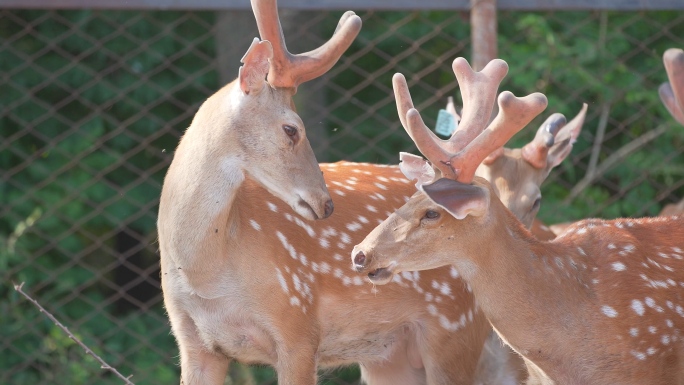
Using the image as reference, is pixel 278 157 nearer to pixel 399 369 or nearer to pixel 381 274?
pixel 381 274

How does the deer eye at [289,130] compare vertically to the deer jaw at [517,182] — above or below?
above

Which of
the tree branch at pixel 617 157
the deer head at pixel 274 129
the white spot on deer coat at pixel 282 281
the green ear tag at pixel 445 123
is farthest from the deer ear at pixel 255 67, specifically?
the tree branch at pixel 617 157

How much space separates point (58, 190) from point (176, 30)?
127cm

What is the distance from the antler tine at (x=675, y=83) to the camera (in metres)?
4.02

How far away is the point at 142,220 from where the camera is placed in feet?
21.7

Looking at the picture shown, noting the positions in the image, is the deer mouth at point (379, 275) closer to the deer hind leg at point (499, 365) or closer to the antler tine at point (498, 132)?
the antler tine at point (498, 132)

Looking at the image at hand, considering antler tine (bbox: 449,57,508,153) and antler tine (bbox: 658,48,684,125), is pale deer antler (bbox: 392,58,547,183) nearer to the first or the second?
antler tine (bbox: 449,57,508,153)

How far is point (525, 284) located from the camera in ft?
11.8

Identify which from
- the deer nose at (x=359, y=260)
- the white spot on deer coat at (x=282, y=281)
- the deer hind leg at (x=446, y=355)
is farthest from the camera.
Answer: the deer hind leg at (x=446, y=355)

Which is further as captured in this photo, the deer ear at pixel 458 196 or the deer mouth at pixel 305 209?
the deer mouth at pixel 305 209

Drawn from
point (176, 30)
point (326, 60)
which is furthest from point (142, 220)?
point (326, 60)

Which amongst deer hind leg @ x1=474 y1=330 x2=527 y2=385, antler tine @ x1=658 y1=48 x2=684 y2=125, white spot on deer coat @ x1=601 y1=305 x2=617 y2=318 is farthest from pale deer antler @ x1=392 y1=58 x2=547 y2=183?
deer hind leg @ x1=474 y1=330 x2=527 y2=385

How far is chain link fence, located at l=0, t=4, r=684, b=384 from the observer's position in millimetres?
6129

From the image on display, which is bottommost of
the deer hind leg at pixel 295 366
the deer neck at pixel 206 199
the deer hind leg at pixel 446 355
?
the deer hind leg at pixel 446 355
